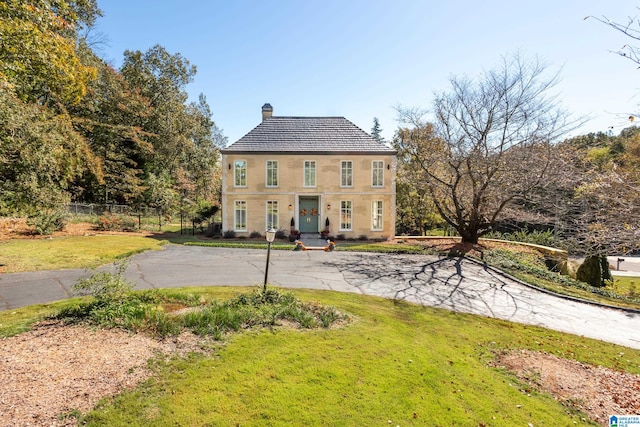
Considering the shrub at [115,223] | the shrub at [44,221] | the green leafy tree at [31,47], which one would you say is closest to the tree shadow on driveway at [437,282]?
the green leafy tree at [31,47]

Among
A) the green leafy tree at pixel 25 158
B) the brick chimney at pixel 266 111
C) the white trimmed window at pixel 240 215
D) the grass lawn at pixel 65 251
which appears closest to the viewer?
the green leafy tree at pixel 25 158

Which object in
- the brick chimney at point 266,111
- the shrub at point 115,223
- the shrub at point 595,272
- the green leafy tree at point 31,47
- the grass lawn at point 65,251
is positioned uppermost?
the brick chimney at point 266,111

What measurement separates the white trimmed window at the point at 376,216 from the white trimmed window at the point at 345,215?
1.65 m

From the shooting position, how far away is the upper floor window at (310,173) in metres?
22.4

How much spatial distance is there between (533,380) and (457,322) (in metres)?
2.51

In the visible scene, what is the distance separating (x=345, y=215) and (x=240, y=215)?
7.78m

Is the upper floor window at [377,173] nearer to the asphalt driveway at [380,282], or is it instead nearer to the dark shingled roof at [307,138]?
the dark shingled roof at [307,138]

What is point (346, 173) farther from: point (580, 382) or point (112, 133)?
point (112, 133)

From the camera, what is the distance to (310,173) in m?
22.4

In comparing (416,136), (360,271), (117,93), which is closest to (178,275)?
(360,271)

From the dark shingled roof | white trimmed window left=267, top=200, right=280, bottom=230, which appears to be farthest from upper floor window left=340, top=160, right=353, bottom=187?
white trimmed window left=267, top=200, right=280, bottom=230

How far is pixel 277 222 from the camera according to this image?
22.4 meters

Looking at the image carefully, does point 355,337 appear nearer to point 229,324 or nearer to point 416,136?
point 229,324

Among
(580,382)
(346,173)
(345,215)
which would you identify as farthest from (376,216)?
(580,382)
